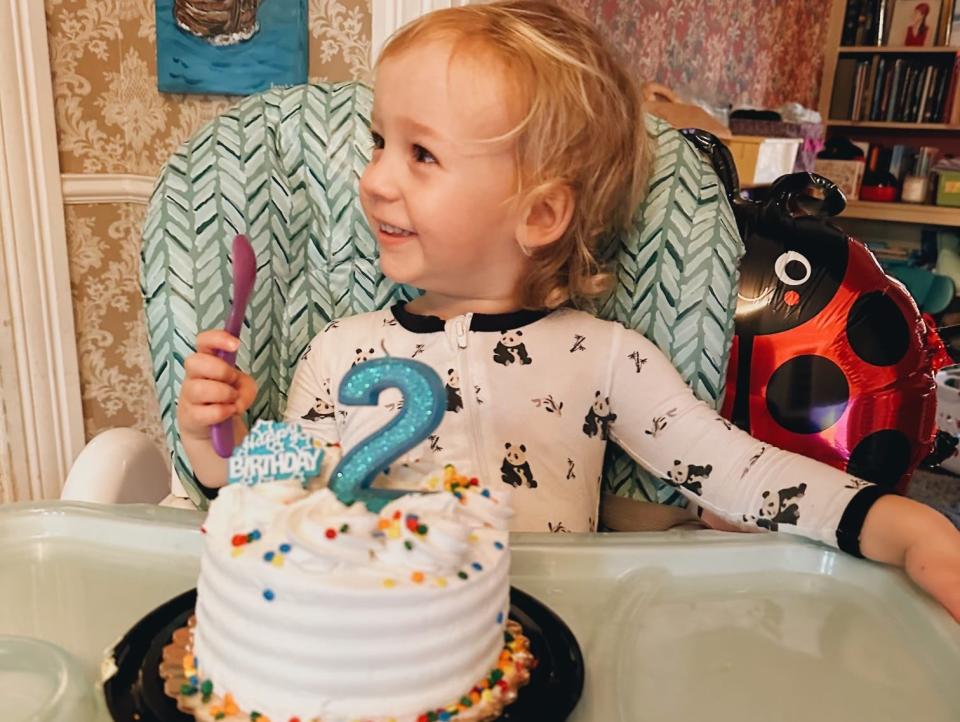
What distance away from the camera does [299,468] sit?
57cm

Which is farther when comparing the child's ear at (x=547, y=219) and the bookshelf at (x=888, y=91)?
the bookshelf at (x=888, y=91)

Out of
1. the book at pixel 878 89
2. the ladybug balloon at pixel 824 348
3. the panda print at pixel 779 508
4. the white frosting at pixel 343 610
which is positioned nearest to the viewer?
the white frosting at pixel 343 610

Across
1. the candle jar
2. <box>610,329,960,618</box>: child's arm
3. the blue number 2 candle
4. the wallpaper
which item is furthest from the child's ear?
the candle jar

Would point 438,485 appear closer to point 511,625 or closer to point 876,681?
point 511,625

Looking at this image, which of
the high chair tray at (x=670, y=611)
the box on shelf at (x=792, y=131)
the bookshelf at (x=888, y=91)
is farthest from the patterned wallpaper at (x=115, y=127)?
the bookshelf at (x=888, y=91)

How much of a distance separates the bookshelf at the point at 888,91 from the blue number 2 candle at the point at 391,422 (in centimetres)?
421

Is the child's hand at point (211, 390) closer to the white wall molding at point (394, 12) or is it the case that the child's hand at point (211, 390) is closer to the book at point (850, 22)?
the white wall molding at point (394, 12)

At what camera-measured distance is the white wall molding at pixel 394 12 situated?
5.17 feet

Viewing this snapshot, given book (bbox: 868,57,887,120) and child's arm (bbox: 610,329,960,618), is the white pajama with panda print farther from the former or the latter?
book (bbox: 868,57,887,120)

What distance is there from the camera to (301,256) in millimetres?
1070

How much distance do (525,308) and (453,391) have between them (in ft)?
0.44

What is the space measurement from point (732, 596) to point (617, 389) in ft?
0.99

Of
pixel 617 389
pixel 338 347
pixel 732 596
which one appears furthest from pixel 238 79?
pixel 732 596

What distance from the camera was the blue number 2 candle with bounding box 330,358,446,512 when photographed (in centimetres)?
56
